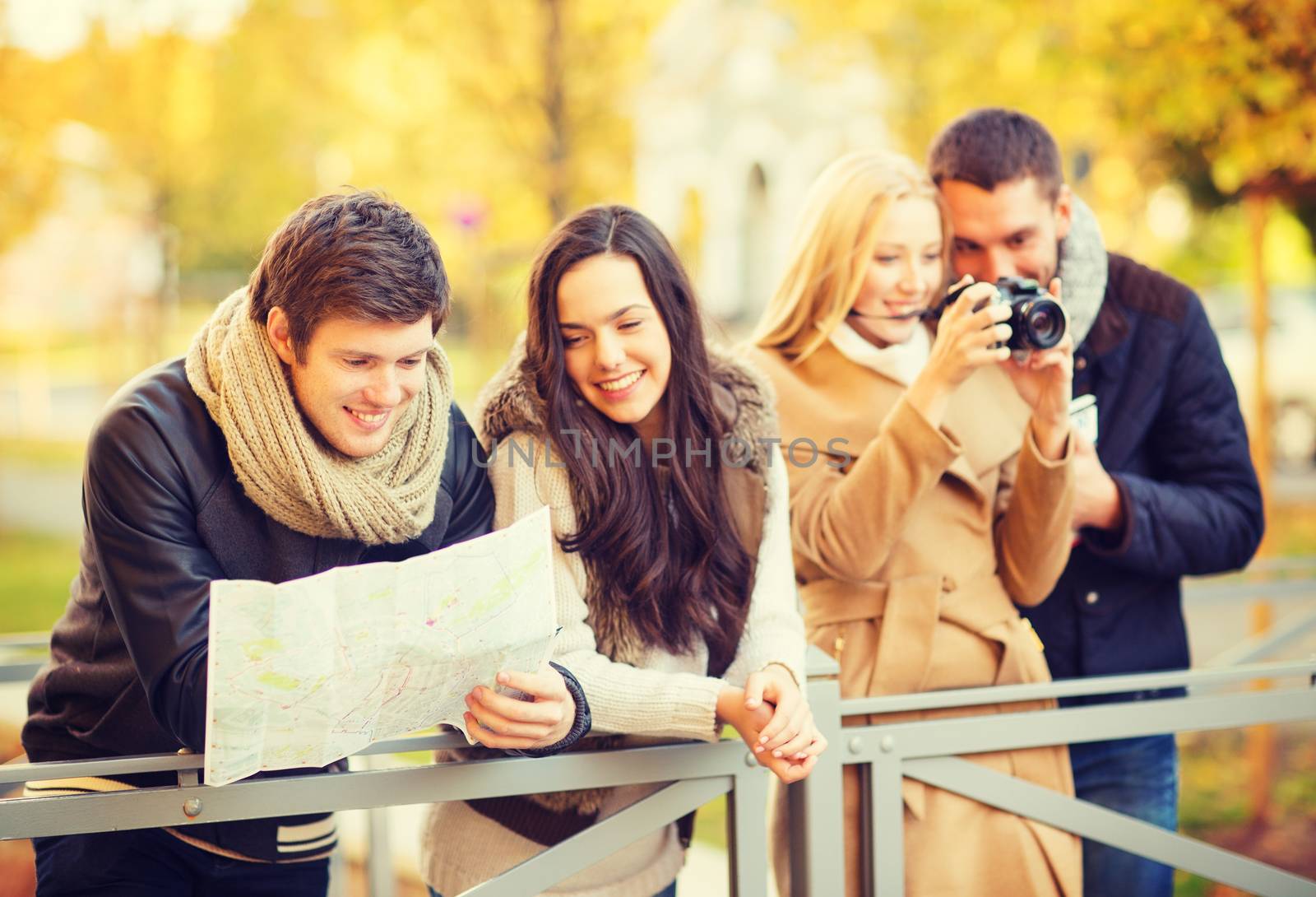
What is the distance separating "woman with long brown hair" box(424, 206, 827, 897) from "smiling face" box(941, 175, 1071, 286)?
2.59ft

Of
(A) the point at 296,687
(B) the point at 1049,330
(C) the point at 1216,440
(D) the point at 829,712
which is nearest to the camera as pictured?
(A) the point at 296,687

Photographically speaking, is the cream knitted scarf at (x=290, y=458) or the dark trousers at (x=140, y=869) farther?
the dark trousers at (x=140, y=869)

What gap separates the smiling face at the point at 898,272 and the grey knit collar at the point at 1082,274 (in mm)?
375

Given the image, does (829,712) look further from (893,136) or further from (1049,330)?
(893,136)

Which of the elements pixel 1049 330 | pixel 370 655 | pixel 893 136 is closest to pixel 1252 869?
pixel 1049 330

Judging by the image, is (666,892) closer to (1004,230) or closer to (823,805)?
(823,805)

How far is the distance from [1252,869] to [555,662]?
5.01 feet

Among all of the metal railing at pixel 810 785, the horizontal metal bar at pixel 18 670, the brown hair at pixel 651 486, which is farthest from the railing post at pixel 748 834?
the horizontal metal bar at pixel 18 670

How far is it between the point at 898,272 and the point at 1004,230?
321 millimetres

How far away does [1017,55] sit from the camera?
253 inches

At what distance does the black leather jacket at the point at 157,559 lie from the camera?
188 centimetres

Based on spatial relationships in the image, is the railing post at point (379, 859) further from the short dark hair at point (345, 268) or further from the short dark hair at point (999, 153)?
the short dark hair at point (999, 153)

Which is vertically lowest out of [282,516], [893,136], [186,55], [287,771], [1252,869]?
[1252,869]

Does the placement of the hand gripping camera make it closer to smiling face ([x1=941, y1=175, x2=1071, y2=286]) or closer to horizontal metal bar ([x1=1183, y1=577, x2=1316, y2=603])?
smiling face ([x1=941, y1=175, x2=1071, y2=286])
